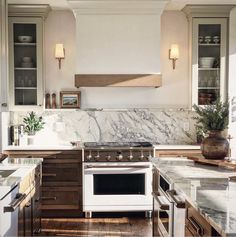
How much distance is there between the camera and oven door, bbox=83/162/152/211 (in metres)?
5.13

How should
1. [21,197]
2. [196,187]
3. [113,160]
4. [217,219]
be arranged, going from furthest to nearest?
[113,160] → [21,197] → [196,187] → [217,219]

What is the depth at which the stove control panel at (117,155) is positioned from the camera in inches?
202

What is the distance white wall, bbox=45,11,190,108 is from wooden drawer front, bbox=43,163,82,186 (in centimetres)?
99

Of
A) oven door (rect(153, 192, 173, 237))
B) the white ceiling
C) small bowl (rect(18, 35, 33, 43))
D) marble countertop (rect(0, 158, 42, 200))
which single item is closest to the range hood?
the white ceiling

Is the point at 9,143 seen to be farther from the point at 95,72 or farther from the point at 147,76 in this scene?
the point at 147,76

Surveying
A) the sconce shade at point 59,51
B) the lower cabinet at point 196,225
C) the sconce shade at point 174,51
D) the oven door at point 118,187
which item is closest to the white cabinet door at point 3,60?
the sconce shade at point 59,51

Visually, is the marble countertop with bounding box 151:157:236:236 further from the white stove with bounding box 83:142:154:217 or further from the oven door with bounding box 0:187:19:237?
the white stove with bounding box 83:142:154:217

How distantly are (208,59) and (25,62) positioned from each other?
243cm

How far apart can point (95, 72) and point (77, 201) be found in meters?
1.65

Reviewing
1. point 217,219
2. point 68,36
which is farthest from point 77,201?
point 217,219

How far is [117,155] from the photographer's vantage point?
203 inches

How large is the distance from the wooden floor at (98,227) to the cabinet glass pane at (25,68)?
1.62 m

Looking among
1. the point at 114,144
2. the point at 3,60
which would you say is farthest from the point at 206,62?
the point at 3,60

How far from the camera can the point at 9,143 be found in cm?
552
